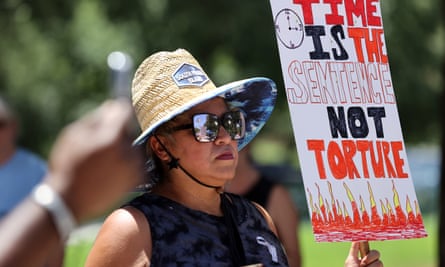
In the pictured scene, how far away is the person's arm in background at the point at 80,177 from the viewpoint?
182cm

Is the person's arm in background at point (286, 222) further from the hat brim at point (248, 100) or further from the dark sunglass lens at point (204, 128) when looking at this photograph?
the dark sunglass lens at point (204, 128)

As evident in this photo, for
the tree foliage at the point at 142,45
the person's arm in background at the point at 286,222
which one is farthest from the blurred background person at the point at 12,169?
the tree foliage at the point at 142,45

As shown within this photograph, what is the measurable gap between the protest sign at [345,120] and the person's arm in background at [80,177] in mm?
1921

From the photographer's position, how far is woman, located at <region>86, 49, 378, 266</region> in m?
3.44

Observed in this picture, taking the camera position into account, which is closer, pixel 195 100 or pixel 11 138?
pixel 195 100

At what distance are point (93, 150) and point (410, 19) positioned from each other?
1577 cm

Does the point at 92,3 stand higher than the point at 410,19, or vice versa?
the point at 92,3

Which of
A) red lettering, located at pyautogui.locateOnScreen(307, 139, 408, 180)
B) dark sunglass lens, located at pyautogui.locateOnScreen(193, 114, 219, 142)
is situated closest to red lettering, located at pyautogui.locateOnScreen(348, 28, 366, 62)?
red lettering, located at pyautogui.locateOnScreen(307, 139, 408, 180)

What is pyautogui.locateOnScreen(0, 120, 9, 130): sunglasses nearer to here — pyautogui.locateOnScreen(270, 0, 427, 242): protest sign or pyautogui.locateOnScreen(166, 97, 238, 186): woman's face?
pyautogui.locateOnScreen(166, 97, 238, 186): woman's face

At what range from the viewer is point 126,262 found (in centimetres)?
338

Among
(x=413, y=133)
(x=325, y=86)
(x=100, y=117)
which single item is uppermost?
(x=100, y=117)

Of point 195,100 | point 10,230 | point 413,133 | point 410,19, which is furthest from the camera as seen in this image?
point 413,133

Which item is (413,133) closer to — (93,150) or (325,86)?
(325,86)

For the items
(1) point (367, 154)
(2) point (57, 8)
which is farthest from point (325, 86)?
(2) point (57, 8)
